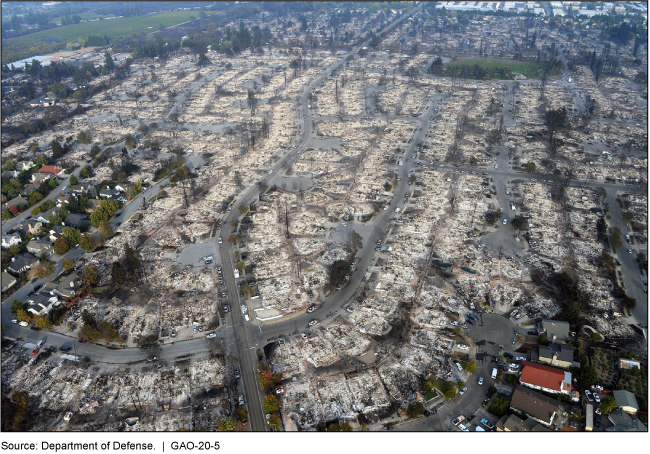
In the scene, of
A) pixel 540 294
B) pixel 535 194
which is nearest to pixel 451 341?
pixel 540 294

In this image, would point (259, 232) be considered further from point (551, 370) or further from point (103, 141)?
point (103, 141)

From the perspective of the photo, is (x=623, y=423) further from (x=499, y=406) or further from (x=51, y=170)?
(x=51, y=170)

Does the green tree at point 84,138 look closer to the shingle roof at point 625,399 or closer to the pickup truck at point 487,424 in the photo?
the pickup truck at point 487,424

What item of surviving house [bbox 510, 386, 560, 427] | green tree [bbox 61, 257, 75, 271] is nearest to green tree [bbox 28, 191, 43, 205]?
green tree [bbox 61, 257, 75, 271]

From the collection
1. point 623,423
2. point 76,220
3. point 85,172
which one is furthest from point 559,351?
point 85,172

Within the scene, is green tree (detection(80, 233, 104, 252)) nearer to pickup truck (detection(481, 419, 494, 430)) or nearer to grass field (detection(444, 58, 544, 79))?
pickup truck (detection(481, 419, 494, 430))

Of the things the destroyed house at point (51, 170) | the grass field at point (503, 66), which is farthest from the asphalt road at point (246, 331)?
the grass field at point (503, 66)

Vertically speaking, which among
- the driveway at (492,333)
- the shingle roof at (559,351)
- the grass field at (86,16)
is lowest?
the driveway at (492,333)
